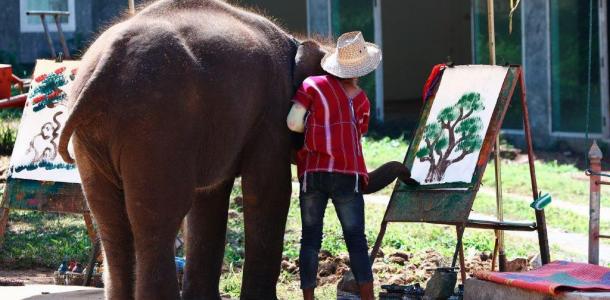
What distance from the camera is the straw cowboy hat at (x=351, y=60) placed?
23.6 feet

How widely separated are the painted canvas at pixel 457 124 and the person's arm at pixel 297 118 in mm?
1195

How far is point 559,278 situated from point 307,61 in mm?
2038

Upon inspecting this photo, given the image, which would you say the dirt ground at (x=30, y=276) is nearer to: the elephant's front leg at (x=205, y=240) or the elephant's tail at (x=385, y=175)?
the elephant's front leg at (x=205, y=240)

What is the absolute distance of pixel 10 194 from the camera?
8.83m

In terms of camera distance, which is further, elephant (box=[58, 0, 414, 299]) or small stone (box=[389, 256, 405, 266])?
small stone (box=[389, 256, 405, 266])

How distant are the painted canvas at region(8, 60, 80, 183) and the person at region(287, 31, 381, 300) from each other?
7.44 feet

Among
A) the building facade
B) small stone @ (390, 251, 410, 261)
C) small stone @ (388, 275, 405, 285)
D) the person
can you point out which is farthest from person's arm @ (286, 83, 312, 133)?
the building facade

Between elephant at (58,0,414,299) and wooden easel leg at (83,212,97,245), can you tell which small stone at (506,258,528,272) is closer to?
elephant at (58,0,414,299)

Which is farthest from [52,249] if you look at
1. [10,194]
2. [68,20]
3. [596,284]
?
[68,20]

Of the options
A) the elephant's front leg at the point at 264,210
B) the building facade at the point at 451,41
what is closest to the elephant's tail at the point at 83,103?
the elephant's front leg at the point at 264,210

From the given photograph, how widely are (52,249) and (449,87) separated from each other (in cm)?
396

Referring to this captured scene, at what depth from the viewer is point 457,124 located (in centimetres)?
809

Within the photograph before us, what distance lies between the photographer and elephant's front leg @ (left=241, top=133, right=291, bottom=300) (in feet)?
23.6

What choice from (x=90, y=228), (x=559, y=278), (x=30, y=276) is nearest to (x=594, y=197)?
(x=559, y=278)
